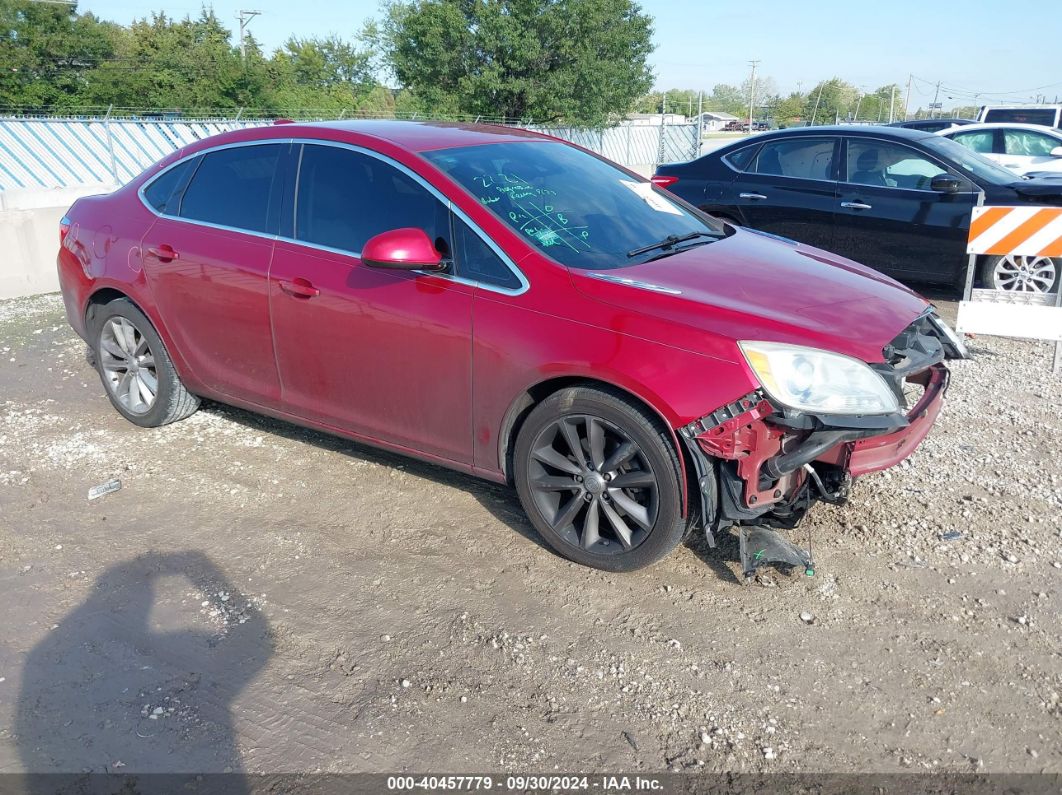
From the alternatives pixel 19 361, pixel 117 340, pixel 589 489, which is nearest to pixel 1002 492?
pixel 589 489

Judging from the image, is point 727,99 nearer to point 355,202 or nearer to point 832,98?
point 832,98

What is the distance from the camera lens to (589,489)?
11.6 ft

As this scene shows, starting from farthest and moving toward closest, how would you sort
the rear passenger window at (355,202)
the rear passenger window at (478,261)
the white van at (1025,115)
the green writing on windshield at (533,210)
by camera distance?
the white van at (1025,115) → the rear passenger window at (355,202) → the green writing on windshield at (533,210) → the rear passenger window at (478,261)

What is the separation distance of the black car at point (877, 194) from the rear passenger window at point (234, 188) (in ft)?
16.6

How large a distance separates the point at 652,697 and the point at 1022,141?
1409cm

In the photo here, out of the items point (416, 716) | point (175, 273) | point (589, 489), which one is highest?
point (175, 273)

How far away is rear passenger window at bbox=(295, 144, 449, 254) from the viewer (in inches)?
153

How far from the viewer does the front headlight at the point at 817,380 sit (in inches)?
123

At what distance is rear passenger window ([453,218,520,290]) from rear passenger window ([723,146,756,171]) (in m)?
5.55

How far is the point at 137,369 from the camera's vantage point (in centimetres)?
524

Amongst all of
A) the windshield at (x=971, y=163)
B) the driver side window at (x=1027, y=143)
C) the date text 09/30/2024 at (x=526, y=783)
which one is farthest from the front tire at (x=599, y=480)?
the driver side window at (x=1027, y=143)

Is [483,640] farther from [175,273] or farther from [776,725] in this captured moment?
[175,273]

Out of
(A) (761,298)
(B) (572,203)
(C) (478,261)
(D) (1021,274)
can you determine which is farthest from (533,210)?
(D) (1021,274)

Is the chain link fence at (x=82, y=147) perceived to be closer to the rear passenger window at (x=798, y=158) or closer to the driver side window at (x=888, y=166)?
the rear passenger window at (x=798, y=158)
